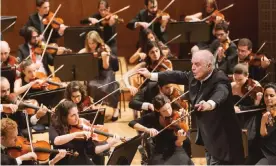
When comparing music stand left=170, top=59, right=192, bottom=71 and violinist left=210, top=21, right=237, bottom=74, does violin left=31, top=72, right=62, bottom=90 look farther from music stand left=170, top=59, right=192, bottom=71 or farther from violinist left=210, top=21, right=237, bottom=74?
violinist left=210, top=21, right=237, bottom=74

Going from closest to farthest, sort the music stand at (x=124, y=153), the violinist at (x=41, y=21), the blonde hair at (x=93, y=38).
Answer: the music stand at (x=124, y=153), the blonde hair at (x=93, y=38), the violinist at (x=41, y=21)

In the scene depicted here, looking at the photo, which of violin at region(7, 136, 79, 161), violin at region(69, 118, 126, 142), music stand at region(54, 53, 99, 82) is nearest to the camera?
violin at region(7, 136, 79, 161)

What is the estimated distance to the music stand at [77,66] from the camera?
22.5 feet

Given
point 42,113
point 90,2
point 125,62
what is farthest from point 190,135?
point 90,2

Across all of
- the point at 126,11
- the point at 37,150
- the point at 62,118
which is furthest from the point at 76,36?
the point at 37,150

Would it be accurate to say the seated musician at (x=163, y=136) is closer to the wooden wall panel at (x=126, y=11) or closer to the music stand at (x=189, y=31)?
the music stand at (x=189, y=31)

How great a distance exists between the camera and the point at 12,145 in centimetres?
498

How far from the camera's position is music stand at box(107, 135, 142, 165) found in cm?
462

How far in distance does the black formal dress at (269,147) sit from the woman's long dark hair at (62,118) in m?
1.62

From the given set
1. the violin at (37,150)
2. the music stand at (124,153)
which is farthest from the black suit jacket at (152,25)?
the music stand at (124,153)

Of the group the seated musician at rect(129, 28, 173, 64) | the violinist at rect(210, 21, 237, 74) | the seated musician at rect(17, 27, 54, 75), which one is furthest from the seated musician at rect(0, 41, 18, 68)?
the violinist at rect(210, 21, 237, 74)

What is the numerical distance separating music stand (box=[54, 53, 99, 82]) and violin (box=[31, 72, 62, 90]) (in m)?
0.07

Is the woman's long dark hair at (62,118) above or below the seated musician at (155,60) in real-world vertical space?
below

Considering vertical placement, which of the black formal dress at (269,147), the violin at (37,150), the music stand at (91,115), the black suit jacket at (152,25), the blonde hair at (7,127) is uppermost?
A: the black suit jacket at (152,25)
